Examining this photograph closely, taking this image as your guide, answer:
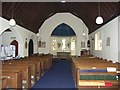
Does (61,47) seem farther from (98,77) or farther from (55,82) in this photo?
(98,77)

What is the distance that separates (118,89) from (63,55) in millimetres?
16296

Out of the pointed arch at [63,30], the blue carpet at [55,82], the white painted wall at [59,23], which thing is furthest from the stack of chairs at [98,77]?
the pointed arch at [63,30]

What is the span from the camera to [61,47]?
73.6 feet

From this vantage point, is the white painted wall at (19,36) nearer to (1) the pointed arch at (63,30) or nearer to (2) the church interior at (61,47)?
(2) the church interior at (61,47)

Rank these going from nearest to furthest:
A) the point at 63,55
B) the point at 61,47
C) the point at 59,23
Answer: the point at 59,23 → the point at 63,55 → the point at 61,47

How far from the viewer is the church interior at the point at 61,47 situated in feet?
19.0

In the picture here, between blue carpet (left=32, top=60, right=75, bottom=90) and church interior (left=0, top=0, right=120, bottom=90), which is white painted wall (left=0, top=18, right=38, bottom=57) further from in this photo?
blue carpet (left=32, top=60, right=75, bottom=90)

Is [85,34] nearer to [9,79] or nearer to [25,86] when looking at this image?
[25,86]

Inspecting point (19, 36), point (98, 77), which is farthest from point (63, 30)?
point (98, 77)

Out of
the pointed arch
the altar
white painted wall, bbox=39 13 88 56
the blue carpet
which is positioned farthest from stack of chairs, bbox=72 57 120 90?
→ the pointed arch

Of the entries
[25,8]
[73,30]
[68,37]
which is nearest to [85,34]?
[73,30]

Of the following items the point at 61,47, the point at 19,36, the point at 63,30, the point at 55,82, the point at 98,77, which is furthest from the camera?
the point at 61,47

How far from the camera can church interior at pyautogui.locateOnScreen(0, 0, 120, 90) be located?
5.78m

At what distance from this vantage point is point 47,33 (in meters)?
20.4
